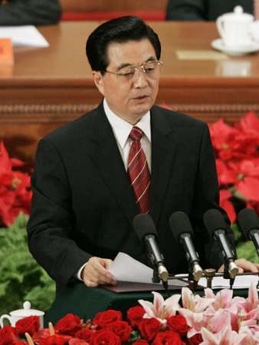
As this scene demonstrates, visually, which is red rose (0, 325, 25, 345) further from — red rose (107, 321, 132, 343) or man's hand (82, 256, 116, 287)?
man's hand (82, 256, 116, 287)

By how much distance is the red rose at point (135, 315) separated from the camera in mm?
2091

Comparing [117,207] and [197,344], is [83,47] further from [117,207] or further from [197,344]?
[197,344]

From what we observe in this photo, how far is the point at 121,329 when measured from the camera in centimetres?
204

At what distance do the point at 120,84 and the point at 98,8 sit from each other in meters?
3.72

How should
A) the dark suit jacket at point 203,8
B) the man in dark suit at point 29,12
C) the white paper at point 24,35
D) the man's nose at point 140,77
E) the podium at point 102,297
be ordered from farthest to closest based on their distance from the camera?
the dark suit jacket at point 203,8, the man in dark suit at point 29,12, the white paper at point 24,35, the man's nose at point 140,77, the podium at point 102,297

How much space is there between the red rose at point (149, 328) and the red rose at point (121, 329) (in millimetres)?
25

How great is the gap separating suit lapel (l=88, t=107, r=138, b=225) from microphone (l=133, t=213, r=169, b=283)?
16.8 inches

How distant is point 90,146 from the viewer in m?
2.68

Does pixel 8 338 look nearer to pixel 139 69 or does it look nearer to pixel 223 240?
pixel 223 240

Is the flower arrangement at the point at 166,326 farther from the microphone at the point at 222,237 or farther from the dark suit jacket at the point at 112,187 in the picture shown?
the dark suit jacket at the point at 112,187

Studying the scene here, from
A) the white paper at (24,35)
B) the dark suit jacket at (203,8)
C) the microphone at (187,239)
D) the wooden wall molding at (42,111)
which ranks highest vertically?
the microphone at (187,239)

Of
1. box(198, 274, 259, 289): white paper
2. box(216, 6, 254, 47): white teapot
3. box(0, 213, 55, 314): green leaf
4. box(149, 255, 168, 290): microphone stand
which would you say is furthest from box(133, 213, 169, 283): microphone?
box(216, 6, 254, 47): white teapot

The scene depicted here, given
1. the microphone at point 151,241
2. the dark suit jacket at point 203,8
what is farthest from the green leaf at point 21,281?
the dark suit jacket at point 203,8

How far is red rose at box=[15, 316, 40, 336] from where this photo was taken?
2088 mm
